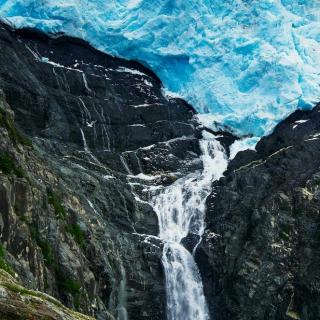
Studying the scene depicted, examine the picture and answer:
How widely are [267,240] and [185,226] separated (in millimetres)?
6582

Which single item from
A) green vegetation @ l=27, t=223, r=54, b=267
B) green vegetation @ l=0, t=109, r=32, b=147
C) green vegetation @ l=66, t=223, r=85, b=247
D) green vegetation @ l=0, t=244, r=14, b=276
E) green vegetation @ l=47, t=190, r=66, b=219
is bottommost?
green vegetation @ l=0, t=244, r=14, b=276

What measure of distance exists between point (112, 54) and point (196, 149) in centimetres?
1296

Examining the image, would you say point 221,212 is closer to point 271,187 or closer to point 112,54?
point 271,187

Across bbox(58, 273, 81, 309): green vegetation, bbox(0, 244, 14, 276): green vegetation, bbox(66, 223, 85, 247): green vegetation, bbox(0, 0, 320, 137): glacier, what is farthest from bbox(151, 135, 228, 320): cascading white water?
bbox(0, 244, 14, 276): green vegetation

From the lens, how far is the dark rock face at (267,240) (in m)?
40.1

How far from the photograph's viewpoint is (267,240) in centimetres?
4203

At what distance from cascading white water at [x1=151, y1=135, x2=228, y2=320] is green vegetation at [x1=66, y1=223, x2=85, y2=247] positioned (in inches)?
296

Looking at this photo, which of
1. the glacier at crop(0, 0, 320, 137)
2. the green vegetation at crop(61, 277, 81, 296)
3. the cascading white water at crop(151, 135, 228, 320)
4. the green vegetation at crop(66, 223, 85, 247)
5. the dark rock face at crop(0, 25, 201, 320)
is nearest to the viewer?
the dark rock face at crop(0, 25, 201, 320)

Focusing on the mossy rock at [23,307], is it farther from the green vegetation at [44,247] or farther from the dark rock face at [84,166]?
the green vegetation at [44,247]

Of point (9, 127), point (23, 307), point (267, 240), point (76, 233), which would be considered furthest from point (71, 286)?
point (23, 307)

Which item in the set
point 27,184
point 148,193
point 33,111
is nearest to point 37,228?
point 27,184

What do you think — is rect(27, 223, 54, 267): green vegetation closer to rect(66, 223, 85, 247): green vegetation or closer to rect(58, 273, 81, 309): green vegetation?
rect(58, 273, 81, 309): green vegetation

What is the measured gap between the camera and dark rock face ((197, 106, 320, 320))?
40062 mm

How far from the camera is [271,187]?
45406 mm
